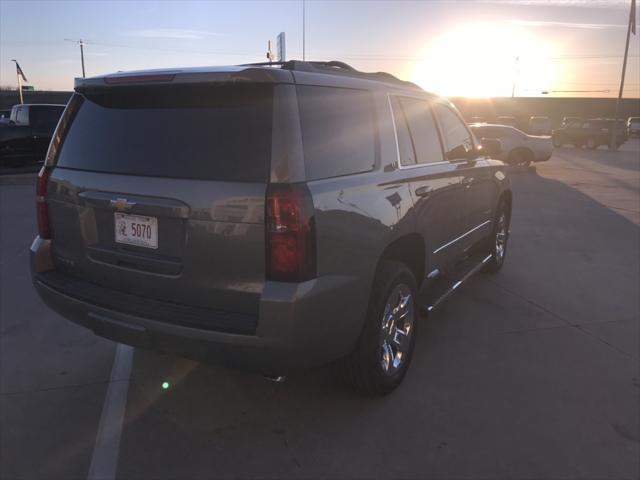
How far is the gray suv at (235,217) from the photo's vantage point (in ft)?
8.10

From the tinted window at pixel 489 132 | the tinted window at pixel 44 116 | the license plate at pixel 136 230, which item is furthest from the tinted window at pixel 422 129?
the tinted window at pixel 489 132

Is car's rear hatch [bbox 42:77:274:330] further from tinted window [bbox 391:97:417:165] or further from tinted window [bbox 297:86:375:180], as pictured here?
tinted window [bbox 391:97:417:165]

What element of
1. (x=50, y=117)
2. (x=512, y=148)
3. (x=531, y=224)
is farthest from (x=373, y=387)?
(x=512, y=148)

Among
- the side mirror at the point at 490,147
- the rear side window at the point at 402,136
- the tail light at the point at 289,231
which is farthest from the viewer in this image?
the side mirror at the point at 490,147

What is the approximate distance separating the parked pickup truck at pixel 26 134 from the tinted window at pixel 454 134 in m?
13.2

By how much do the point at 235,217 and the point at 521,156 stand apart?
17.9 m

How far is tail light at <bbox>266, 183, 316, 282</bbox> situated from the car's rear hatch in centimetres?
5

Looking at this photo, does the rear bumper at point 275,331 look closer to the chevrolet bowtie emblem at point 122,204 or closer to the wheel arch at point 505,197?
the chevrolet bowtie emblem at point 122,204

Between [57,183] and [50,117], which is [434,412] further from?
[50,117]

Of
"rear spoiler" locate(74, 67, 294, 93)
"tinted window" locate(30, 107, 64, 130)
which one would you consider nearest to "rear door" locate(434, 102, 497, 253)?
"rear spoiler" locate(74, 67, 294, 93)

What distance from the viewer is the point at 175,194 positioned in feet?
8.32

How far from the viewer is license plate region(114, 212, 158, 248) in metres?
2.64

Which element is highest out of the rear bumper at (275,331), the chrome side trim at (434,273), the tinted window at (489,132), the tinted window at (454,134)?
the tinted window at (454,134)

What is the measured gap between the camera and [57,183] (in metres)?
3.08
